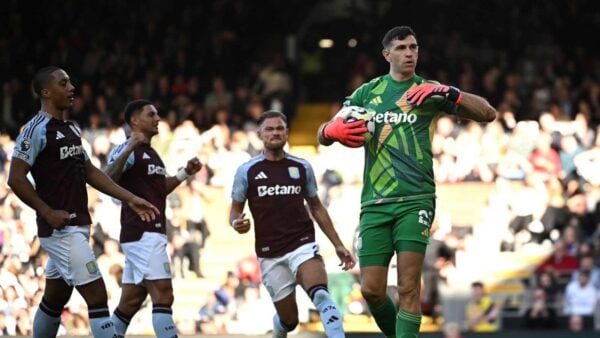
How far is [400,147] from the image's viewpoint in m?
9.65

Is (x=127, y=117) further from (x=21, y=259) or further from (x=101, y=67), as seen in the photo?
(x=101, y=67)

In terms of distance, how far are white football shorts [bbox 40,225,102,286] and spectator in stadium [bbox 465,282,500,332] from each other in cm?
748

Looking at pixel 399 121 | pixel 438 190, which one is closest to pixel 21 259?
pixel 438 190

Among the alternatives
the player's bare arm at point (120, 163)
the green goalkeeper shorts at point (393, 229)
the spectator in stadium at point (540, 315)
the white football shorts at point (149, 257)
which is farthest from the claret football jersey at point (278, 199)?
the spectator in stadium at point (540, 315)

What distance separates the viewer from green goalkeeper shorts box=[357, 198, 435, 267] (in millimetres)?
9594

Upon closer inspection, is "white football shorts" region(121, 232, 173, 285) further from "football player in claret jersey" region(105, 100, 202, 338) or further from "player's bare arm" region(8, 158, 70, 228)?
"player's bare arm" region(8, 158, 70, 228)

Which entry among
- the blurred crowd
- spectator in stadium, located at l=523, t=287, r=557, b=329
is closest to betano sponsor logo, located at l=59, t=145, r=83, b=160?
the blurred crowd

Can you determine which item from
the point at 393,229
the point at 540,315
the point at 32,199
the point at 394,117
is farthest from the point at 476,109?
the point at 540,315

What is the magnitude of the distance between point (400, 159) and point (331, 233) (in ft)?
6.24

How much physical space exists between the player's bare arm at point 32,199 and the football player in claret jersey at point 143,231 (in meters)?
1.41

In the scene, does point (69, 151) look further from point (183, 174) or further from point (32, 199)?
point (183, 174)

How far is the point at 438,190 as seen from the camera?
1906 centimetres

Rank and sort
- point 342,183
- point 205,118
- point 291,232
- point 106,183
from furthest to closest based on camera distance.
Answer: point 205,118
point 342,183
point 291,232
point 106,183

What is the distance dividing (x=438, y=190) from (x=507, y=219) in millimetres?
1167
